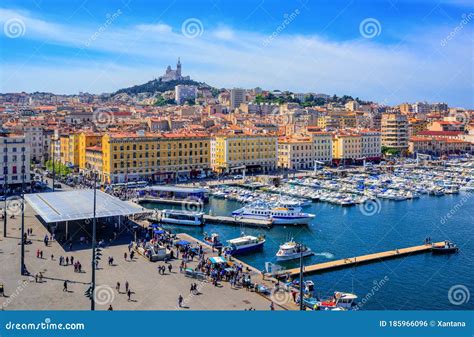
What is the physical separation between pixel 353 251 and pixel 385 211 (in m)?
7.22

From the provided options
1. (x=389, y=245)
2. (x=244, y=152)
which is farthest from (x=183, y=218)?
(x=244, y=152)

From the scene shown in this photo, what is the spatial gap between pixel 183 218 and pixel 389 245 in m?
6.87

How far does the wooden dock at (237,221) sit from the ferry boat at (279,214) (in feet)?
1.05

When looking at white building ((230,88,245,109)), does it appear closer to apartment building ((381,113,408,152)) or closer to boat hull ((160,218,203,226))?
apartment building ((381,113,408,152))

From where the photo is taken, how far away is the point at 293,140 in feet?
110

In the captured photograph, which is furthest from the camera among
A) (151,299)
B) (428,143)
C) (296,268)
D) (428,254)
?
(428,143)

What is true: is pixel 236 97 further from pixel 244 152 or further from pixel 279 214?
pixel 279 214

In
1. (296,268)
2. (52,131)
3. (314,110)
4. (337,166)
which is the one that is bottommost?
(296,268)

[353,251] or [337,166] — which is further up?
[337,166]

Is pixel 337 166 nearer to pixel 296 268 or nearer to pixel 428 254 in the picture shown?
pixel 428 254

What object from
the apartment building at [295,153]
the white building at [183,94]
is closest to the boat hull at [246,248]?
the apartment building at [295,153]

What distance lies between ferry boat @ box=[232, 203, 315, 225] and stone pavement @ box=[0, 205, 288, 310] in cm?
718

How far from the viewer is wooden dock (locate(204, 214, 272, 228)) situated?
18031 millimetres

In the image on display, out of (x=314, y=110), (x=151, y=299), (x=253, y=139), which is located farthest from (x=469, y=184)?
(x=314, y=110)
